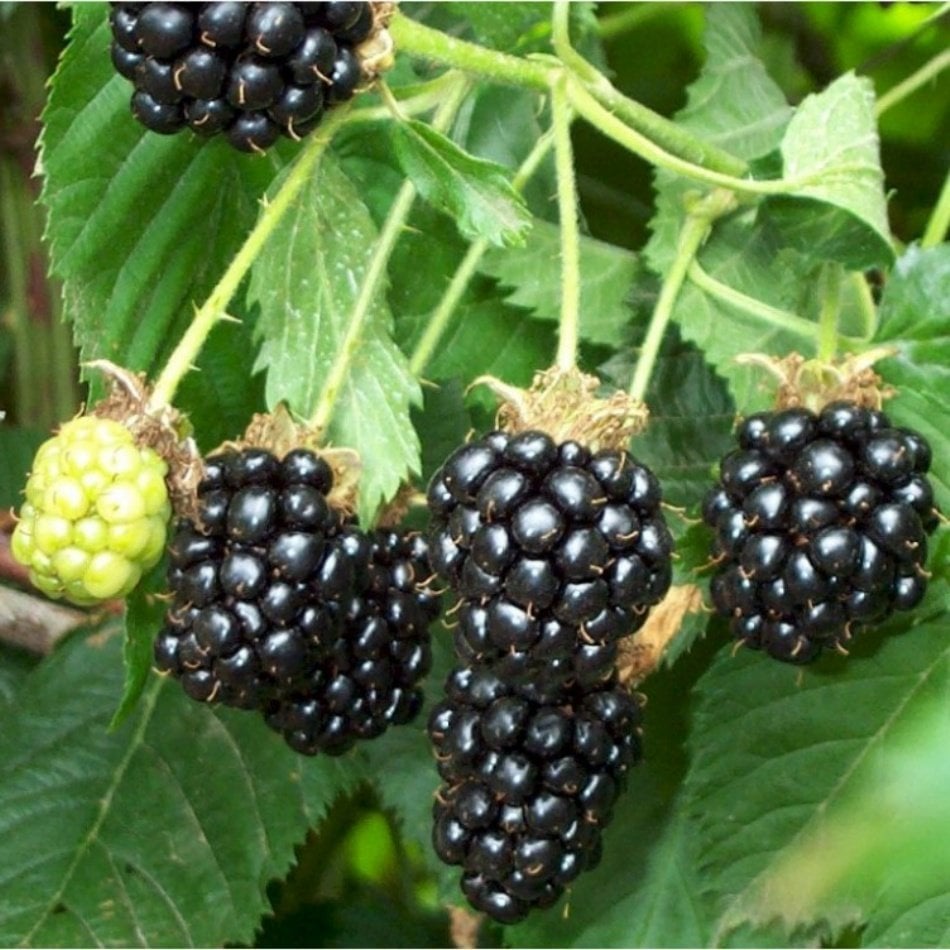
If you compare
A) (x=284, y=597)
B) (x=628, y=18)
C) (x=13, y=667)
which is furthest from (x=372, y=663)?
(x=628, y=18)

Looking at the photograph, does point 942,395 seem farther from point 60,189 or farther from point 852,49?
point 852,49

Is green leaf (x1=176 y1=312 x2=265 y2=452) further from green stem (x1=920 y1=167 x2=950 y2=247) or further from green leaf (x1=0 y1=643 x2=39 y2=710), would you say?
green stem (x1=920 y1=167 x2=950 y2=247)

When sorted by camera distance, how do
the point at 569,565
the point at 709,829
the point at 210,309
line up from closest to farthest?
the point at 569,565 < the point at 210,309 < the point at 709,829

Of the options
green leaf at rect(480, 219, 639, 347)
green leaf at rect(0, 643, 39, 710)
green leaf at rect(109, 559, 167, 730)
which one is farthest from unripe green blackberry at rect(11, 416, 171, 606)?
green leaf at rect(0, 643, 39, 710)

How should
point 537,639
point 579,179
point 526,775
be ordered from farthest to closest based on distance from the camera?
point 579,179
point 526,775
point 537,639

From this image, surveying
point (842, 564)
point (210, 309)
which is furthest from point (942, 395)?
point (210, 309)

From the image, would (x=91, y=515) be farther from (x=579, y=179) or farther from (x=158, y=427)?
(x=579, y=179)
